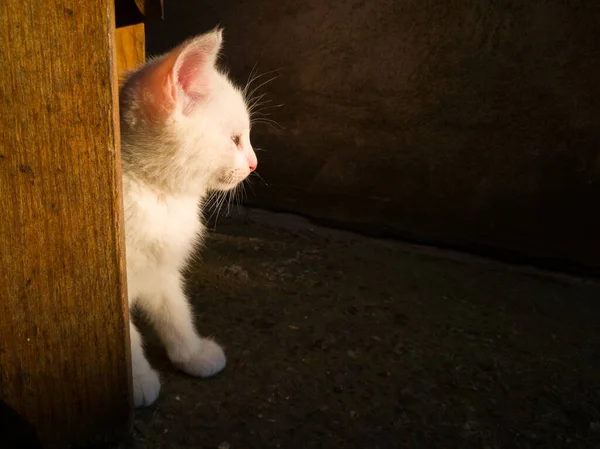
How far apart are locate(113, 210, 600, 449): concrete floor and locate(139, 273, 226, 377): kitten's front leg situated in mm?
41

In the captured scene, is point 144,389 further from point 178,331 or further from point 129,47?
point 129,47

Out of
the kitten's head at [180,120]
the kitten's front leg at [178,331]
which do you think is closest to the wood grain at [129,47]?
the kitten's head at [180,120]

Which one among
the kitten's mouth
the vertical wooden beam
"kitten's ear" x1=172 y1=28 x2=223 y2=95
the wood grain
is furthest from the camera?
the wood grain

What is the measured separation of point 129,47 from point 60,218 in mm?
957

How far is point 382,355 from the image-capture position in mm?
1388

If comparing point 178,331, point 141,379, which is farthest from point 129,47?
point 141,379

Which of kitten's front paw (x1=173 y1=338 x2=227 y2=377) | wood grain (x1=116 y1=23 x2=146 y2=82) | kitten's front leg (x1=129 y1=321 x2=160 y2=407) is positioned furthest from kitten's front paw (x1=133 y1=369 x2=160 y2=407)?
wood grain (x1=116 y1=23 x2=146 y2=82)

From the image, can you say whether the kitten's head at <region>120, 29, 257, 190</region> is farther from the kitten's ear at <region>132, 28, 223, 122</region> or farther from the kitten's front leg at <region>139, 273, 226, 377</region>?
the kitten's front leg at <region>139, 273, 226, 377</region>

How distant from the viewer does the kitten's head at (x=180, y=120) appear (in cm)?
105

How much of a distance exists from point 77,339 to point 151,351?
20.2 inches

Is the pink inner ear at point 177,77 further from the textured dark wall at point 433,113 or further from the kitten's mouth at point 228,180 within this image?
the textured dark wall at point 433,113

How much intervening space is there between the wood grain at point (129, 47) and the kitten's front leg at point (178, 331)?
0.69 metres

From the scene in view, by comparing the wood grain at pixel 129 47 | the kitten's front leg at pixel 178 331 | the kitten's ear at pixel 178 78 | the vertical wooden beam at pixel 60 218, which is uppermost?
the wood grain at pixel 129 47

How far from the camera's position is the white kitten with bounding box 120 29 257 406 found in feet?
3.44
